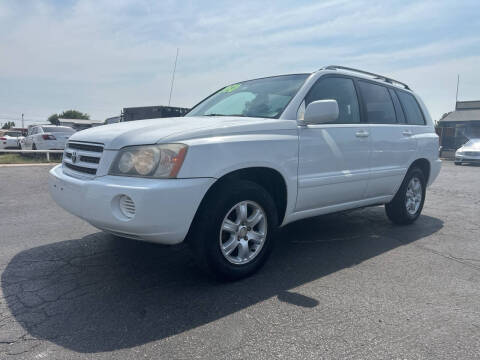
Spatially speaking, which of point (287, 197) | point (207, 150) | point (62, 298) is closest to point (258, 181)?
point (287, 197)

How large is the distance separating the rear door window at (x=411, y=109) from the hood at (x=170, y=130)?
8.33 ft

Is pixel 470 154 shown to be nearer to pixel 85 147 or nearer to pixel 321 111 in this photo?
pixel 321 111

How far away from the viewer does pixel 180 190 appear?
8.70 ft

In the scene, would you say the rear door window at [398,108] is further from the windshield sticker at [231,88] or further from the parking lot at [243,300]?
the windshield sticker at [231,88]

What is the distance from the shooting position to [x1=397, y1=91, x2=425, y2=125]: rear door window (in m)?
5.17

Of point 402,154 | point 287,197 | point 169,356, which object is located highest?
point 402,154

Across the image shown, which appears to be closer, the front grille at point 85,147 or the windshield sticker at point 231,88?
the front grille at point 85,147

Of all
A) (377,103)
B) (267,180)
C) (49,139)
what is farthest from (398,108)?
(49,139)

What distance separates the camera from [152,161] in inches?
107

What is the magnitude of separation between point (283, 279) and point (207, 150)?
4.17 ft

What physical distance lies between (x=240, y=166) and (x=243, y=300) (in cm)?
100

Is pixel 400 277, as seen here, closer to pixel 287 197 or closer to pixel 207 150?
pixel 287 197

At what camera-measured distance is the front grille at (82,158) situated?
2.96m

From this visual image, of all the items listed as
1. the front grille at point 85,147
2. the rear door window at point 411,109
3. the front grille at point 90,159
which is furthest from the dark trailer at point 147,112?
the front grille at point 90,159
